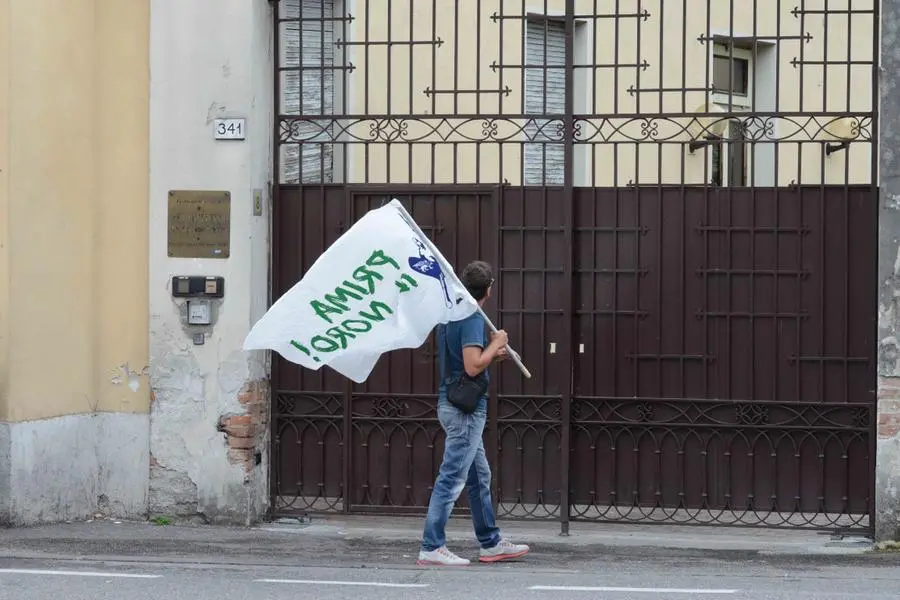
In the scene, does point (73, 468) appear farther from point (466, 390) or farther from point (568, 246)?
point (568, 246)

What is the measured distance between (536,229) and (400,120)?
1.19 metres

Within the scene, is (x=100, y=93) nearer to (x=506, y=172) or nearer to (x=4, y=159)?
(x=4, y=159)

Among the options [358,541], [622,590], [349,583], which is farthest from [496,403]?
[622,590]

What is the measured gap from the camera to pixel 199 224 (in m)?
9.77

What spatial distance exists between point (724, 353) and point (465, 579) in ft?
8.94

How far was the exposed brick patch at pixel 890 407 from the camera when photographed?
8.96m

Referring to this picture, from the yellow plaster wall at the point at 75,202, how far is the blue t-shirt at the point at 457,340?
275cm

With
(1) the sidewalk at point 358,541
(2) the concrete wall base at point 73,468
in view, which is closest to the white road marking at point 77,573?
(1) the sidewalk at point 358,541

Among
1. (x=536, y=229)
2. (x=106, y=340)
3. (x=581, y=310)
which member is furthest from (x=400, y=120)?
(x=106, y=340)

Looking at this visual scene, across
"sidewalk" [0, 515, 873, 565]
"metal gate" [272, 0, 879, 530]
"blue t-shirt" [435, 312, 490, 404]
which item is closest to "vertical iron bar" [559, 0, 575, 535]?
"metal gate" [272, 0, 879, 530]

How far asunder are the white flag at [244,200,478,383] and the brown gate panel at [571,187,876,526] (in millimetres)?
1958

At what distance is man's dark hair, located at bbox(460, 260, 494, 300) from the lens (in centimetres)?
816

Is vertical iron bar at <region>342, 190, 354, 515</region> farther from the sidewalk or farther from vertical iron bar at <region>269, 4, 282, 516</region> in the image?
vertical iron bar at <region>269, 4, 282, 516</region>

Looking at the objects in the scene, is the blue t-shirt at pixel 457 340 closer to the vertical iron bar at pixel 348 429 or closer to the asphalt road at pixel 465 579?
the asphalt road at pixel 465 579
